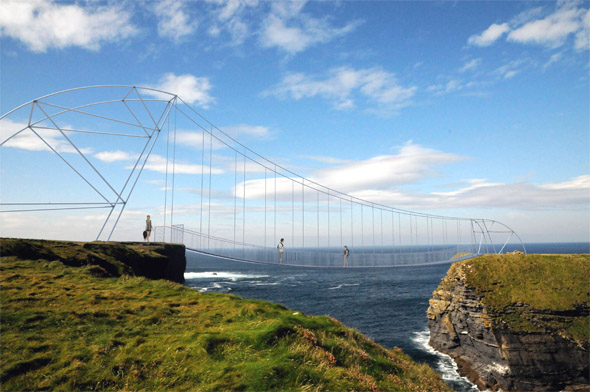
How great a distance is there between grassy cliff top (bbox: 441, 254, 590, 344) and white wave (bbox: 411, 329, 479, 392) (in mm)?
8382

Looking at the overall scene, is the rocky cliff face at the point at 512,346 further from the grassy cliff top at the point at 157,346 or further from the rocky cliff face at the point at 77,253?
the rocky cliff face at the point at 77,253

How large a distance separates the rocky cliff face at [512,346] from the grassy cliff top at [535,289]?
13cm

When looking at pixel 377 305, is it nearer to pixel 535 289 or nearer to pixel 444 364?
pixel 444 364

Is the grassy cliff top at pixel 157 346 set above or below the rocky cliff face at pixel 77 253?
below

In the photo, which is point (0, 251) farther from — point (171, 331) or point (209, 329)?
point (209, 329)

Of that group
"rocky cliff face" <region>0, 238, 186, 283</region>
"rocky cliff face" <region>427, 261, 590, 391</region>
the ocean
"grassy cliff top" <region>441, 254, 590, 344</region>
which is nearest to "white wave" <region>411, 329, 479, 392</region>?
the ocean

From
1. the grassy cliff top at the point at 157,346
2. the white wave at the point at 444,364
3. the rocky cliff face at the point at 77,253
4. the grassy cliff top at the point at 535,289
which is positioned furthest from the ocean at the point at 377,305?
the rocky cliff face at the point at 77,253

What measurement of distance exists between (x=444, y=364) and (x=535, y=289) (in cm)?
1605

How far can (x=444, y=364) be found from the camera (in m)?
39.4

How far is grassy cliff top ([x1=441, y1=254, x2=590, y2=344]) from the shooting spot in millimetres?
37094

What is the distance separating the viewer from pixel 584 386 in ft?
113

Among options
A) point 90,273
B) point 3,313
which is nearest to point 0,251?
point 90,273

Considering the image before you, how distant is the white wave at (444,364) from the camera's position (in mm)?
35781

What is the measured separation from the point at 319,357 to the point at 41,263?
60.2 ft
